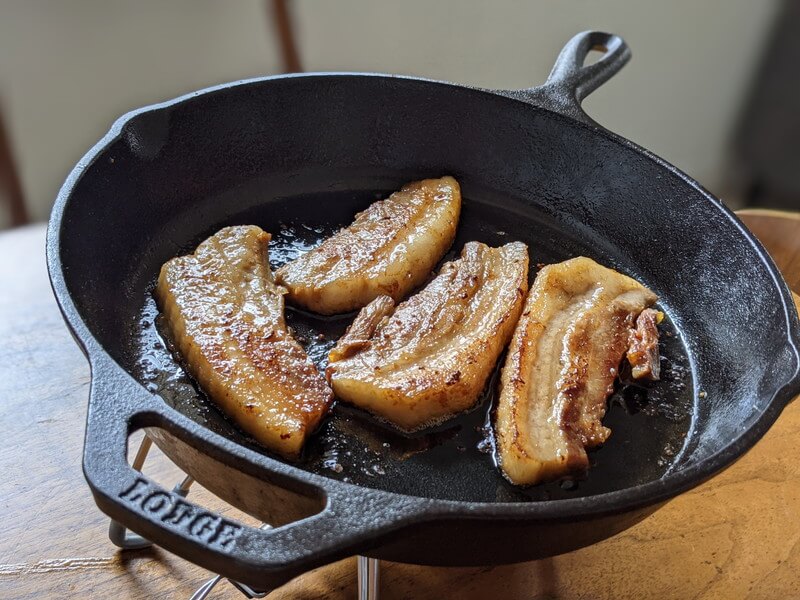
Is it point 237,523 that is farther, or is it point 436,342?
point 436,342

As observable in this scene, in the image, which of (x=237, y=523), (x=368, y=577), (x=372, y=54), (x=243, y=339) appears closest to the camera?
(x=237, y=523)

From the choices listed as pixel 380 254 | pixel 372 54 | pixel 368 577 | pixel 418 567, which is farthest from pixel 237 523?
pixel 372 54

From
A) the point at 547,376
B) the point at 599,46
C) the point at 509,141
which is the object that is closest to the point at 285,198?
the point at 509,141

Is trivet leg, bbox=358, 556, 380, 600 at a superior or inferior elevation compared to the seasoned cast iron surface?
inferior

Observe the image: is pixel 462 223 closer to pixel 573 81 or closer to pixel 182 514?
pixel 573 81

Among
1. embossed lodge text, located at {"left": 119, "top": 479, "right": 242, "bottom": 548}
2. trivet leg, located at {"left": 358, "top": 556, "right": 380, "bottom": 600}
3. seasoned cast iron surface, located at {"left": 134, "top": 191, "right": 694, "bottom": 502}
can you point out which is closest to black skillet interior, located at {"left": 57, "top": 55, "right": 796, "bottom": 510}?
seasoned cast iron surface, located at {"left": 134, "top": 191, "right": 694, "bottom": 502}

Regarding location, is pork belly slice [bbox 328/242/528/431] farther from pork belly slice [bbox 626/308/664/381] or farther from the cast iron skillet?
pork belly slice [bbox 626/308/664/381]
